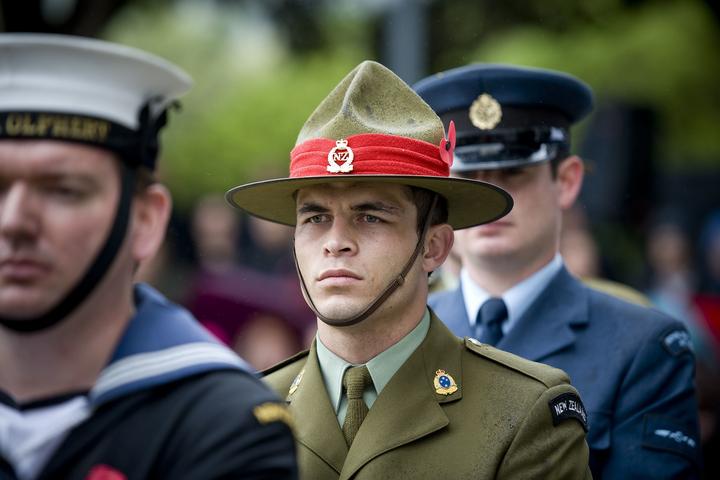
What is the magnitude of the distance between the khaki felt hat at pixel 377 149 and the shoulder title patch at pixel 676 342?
3.27 feet

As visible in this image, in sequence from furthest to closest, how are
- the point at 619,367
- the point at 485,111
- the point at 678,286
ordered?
the point at 678,286, the point at 485,111, the point at 619,367

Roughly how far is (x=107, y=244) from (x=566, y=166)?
2.76 m

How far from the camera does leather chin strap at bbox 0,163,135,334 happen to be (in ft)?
8.89

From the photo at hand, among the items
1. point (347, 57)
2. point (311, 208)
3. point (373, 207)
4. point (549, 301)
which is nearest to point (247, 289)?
point (549, 301)

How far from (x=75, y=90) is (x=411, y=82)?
5554 mm

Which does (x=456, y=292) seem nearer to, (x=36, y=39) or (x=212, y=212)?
(x=36, y=39)

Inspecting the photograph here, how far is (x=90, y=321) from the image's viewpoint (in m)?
2.79

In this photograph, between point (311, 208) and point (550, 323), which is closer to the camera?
point (311, 208)

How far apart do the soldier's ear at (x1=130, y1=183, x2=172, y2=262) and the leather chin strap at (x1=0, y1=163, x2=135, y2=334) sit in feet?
0.23

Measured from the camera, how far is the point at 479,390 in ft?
12.4

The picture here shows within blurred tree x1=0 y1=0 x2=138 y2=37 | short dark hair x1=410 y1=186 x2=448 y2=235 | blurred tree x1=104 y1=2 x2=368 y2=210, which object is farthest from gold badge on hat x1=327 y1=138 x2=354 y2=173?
blurred tree x1=104 y1=2 x2=368 y2=210

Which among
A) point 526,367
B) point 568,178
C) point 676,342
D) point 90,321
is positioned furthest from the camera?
point 568,178

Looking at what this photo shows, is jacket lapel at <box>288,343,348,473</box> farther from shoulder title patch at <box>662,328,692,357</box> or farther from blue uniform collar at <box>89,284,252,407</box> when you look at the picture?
shoulder title patch at <box>662,328,692,357</box>

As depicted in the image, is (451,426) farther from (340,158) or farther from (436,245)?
(340,158)
